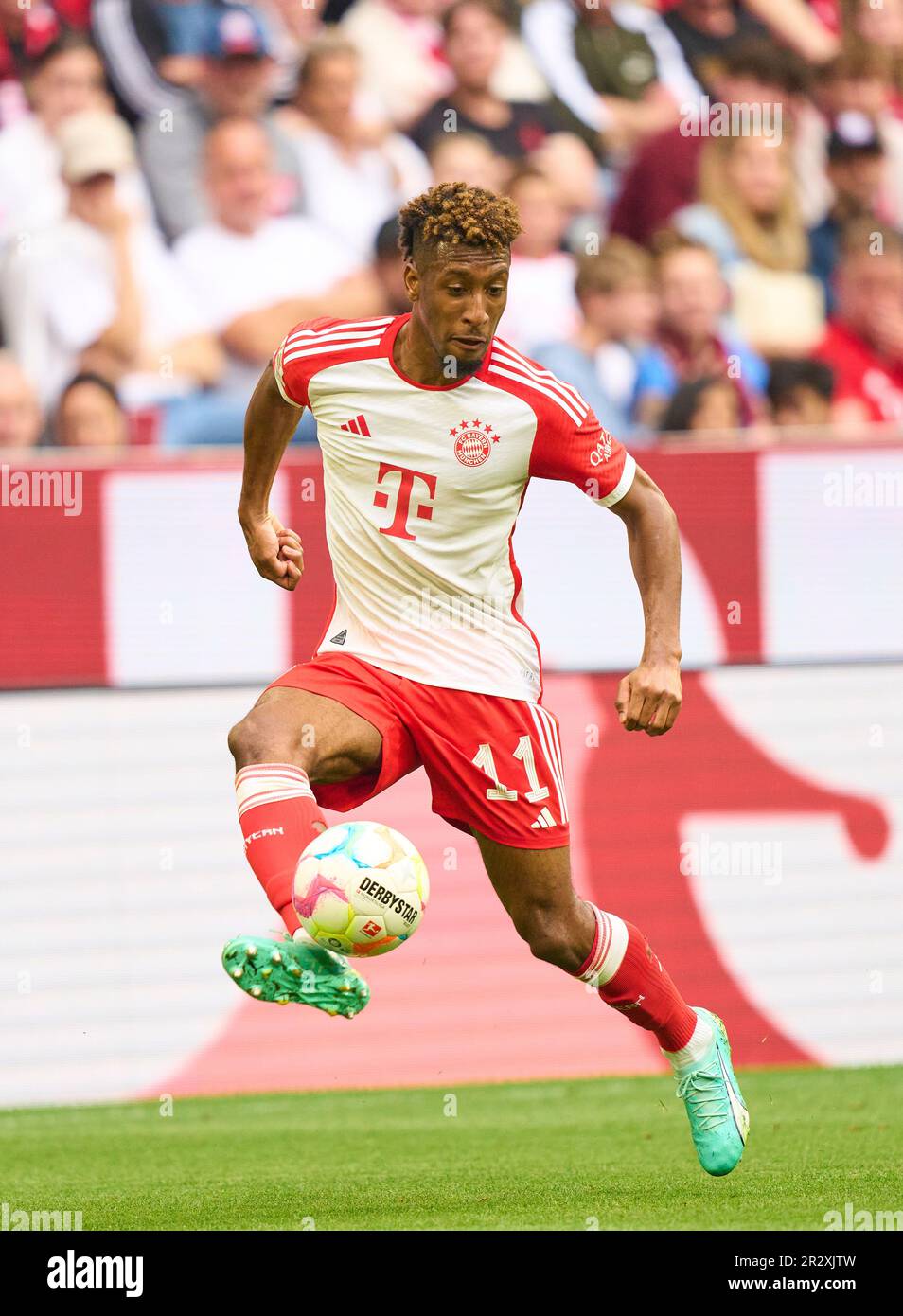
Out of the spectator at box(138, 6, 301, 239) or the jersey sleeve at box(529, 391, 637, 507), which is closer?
the jersey sleeve at box(529, 391, 637, 507)

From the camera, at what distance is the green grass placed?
18.2ft

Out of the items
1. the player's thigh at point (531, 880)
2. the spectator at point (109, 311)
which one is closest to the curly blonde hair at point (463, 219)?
the player's thigh at point (531, 880)

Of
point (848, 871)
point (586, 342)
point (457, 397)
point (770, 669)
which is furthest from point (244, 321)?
point (457, 397)

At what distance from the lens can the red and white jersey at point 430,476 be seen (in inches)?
210

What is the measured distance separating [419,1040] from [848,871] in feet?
7.13

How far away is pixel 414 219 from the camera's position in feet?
17.1

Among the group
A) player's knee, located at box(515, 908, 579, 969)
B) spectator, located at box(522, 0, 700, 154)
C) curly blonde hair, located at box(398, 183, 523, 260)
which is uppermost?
spectator, located at box(522, 0, 700, 154)

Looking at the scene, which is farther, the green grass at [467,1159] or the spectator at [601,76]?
the spectator at [601,76]

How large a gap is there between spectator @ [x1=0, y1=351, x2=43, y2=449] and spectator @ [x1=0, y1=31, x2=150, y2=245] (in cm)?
83

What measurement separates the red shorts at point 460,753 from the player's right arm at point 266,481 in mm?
361
